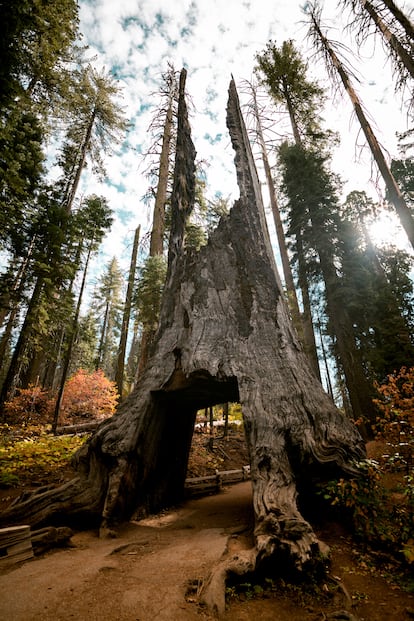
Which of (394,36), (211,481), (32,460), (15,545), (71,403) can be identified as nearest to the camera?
(15,545)

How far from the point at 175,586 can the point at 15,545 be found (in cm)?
220

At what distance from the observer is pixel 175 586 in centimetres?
247

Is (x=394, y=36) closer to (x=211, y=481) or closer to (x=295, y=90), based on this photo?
(x=295, y=90)

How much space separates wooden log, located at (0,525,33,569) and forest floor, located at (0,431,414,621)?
20 cm

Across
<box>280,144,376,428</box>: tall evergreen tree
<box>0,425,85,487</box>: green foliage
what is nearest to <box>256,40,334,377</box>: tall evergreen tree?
<box>280,144,376,428</box>: tall evergreen tree

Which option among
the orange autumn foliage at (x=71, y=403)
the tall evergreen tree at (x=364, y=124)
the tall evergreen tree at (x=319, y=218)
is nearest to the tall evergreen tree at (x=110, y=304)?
the orange autumn foliage at (x=71, y=403)

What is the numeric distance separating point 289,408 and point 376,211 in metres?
20.1

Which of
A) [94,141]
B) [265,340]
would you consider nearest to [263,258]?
[265,340]

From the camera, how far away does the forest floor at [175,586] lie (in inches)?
84.6

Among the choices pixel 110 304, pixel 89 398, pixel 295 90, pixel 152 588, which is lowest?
pixel 152 588

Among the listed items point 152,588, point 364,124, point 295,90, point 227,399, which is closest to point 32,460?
point 227,399

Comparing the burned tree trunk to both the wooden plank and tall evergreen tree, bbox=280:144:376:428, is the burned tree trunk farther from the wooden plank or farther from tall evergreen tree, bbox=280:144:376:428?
tall evergreen tree, bbox=280:144:376:428

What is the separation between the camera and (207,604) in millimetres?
2215

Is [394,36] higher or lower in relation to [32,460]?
higher
